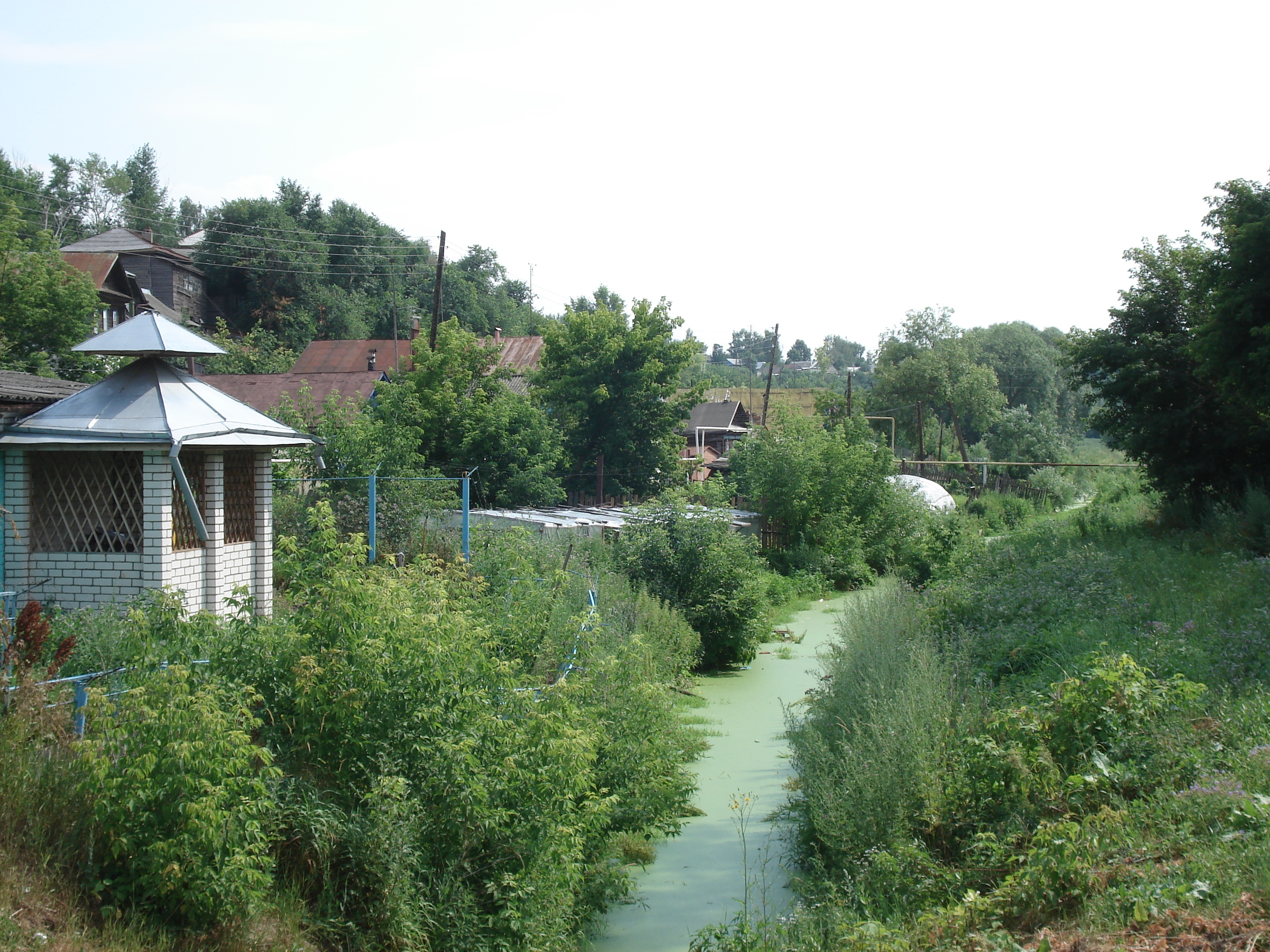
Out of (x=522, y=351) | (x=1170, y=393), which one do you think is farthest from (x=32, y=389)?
(x=522, y=351)

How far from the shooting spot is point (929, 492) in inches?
1264

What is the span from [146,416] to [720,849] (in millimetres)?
6961

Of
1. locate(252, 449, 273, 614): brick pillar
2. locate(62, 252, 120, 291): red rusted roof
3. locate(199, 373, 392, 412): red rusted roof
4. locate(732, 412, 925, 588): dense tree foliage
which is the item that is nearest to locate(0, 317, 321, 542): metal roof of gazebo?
locate(252, 449, 273, 614): brick pillar

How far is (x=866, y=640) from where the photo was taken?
9.98 m

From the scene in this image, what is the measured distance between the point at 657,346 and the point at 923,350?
2955 centimetres

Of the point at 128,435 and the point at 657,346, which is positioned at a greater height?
the point at 657,346

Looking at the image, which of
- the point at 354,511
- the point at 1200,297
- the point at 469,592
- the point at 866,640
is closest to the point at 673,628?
the point at 866,640

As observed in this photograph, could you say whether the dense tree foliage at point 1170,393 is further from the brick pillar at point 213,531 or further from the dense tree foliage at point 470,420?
the brick pillar at point 213,531

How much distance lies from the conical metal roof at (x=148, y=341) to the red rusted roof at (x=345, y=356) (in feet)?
114

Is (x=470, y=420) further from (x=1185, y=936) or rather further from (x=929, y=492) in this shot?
(x=1185, y=936)

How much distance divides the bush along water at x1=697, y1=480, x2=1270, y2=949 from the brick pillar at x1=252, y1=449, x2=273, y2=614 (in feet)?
20.5

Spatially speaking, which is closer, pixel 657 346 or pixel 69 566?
pixel 69 566

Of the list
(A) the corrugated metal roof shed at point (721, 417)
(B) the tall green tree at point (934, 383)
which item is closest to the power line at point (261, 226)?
(A) the corrugated metal roof shed at point (721, 417)

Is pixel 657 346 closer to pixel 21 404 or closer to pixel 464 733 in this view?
pixel 21 404
